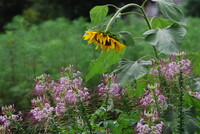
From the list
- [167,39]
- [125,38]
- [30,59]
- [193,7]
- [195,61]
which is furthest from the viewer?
[193,7]

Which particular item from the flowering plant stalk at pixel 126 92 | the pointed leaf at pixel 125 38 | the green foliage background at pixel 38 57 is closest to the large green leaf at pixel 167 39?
the flowering plant stalk at pixel 126 92

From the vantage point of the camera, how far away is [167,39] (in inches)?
71.1

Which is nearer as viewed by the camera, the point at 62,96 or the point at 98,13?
the point at 62,96

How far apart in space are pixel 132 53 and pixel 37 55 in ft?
3.71

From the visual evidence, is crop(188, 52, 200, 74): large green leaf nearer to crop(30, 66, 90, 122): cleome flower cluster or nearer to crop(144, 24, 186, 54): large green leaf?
crop(144, 24, 186, 54): large green leaf

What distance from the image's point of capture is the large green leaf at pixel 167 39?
1777 millimetres

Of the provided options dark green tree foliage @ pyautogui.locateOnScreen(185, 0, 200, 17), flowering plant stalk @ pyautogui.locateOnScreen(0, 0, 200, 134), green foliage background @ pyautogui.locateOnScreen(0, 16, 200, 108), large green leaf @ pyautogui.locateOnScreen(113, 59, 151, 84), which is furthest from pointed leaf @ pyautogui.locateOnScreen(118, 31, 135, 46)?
dark green tree foliage @ pyautogui.locateOnScreen(185, 0, 200, 17)

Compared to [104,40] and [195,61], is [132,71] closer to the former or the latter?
[104,40]

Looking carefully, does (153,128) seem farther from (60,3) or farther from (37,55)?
(60,3)

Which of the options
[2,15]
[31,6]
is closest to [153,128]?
[2,15]

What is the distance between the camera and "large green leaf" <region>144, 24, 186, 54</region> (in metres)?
1.78

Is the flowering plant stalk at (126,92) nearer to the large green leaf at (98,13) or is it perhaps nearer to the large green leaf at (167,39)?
the large green leaf at (167,39)

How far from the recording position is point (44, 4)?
45.8 ft

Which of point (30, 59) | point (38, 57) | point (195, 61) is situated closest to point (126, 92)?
point (195, 61)
